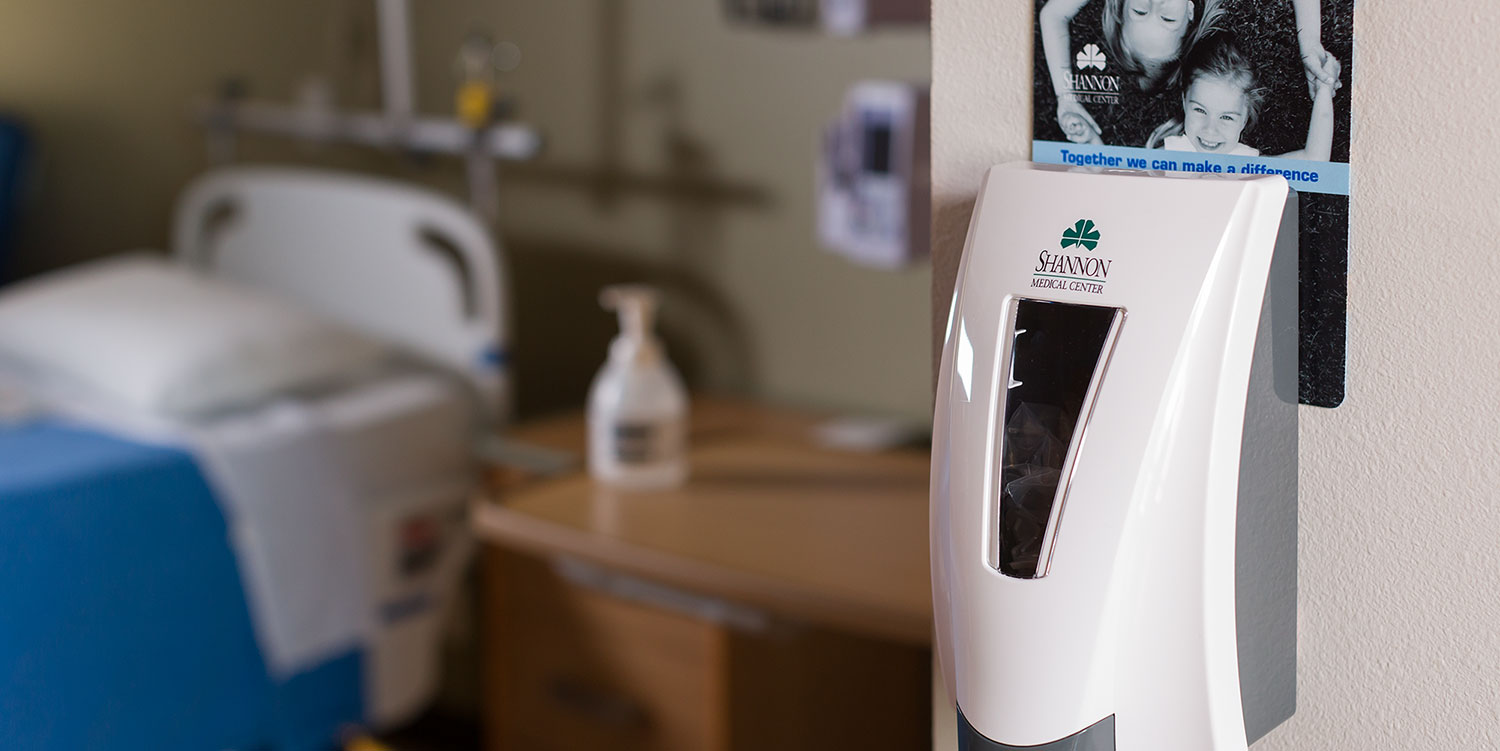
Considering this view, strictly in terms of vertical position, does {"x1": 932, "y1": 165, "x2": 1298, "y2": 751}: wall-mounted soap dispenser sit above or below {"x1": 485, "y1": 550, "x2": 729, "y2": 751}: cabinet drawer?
above

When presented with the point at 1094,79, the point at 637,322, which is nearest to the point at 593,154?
the point at 637,322

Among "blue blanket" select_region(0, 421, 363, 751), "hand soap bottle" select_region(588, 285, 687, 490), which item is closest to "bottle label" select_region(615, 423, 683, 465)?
"hand soap bottle" select_region(588, 285, 687, 490)

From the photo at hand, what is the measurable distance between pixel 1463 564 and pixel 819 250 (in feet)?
5.05

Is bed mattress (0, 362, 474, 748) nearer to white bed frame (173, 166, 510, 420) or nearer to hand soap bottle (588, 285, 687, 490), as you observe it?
white bed frame (173, 166, 510, 420)

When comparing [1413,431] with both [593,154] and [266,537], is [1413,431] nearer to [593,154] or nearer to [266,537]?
[266,537]

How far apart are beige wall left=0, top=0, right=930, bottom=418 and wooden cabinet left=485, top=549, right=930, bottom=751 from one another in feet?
1.47

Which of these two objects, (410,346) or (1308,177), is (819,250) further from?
(1308,177)

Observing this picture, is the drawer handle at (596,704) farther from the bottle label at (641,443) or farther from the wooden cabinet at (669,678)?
the bottle label at (641,443)

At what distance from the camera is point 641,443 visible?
160 centimetres

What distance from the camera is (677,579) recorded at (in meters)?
1.38

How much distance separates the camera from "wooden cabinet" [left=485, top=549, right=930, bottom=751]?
5.02ft

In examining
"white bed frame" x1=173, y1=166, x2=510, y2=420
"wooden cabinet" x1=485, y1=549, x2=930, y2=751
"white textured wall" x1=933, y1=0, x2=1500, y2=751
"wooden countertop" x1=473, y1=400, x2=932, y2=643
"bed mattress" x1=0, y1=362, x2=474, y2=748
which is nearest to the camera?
"white textured wall" x1=933, y1=0, x2=1500, y2=751

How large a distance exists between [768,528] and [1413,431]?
1.02 metres

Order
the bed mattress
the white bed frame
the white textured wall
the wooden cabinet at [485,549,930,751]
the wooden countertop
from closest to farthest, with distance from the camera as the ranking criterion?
the white textured wall
the wooden countertop
the wooden cabinet at [485,549,930,751]
the bed mattress
the white bed frame
